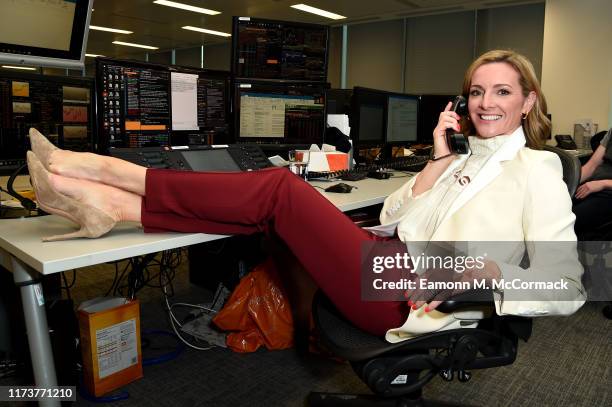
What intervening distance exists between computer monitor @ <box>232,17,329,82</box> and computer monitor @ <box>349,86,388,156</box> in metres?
0.22

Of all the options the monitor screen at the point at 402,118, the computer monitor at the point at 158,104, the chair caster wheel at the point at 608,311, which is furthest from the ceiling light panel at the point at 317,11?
the chair caster wheel at the point at 608,311

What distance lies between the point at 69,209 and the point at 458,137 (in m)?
1.06

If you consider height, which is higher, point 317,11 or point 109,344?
point 317,11

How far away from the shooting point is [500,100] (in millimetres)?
1341

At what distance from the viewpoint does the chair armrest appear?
0.92 metres

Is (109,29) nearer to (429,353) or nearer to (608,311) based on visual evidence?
(608,311)

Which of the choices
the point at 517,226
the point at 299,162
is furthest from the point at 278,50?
the point at 517,226

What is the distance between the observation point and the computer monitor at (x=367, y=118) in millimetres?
2354

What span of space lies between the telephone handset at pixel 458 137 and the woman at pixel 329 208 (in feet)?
0.35

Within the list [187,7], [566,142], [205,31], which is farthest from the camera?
[205,31]

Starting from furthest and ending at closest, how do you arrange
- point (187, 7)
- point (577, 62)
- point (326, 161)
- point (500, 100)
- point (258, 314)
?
point (187, 7)
point (577, 62)
point (326, 161)
point (258, 314)
point (500, 100)

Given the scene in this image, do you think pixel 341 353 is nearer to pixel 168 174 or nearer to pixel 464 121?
pixel 168 174

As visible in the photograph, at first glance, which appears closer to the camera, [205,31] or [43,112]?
[43,112]

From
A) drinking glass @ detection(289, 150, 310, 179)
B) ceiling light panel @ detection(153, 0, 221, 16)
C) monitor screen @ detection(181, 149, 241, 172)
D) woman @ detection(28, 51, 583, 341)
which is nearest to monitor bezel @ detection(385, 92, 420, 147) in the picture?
drinking glass @ detection(289, 150, 310, 179)
